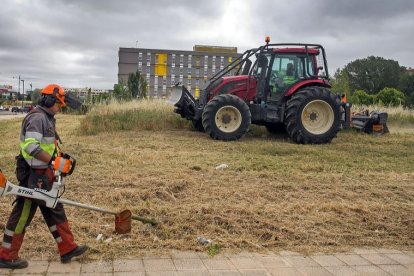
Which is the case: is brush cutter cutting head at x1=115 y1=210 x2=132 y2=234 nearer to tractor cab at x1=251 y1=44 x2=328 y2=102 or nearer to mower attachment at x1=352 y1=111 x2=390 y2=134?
tractor cab at x1=251 y1=44 x2=328 y2=102

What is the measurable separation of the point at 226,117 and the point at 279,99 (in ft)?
5.24

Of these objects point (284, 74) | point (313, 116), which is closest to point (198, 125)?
point (284, 74)

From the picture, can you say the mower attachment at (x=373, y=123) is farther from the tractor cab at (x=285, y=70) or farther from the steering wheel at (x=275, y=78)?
the steering wheel at (x=275, y=78)

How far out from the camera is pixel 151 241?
185 inches

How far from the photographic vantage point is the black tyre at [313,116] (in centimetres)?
1230

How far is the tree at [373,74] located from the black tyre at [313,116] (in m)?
62.4

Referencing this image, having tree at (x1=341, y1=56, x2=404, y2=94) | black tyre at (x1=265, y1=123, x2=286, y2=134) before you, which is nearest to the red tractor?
black tyre at (x1=265, y1=123, x2=286, y2=134)

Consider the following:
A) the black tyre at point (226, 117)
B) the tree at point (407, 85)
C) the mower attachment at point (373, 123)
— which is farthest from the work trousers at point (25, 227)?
the tree at point (407, 85)

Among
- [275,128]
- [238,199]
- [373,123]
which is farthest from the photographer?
[373,123]

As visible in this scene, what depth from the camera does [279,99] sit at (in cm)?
1277

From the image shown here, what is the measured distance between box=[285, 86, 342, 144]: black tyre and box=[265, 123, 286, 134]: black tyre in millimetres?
1121

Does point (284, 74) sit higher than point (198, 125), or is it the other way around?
point (284, 74)

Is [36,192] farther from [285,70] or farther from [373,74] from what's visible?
[373,74]

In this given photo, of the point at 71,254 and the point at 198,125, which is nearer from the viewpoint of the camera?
the point at 71,254
